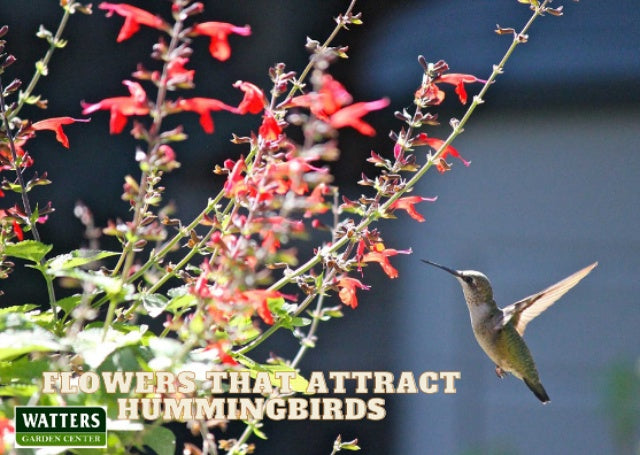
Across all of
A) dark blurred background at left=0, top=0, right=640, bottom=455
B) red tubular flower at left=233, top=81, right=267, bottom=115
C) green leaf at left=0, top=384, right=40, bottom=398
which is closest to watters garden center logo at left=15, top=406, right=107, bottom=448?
green leaf at left=0, top=384, right=40, bottom=398

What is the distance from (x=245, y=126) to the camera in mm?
3645

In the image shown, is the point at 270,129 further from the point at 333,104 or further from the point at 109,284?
the point at 109,284

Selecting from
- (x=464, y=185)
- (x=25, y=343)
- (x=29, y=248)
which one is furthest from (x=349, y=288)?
(x=464, y=185)

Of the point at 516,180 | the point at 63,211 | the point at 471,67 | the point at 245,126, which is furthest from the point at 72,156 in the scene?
the point at 516,180

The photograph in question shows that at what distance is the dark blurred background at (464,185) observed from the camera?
3609 millimetres

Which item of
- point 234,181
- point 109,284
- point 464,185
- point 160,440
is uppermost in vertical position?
point 464,185

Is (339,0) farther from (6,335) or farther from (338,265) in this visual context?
(6,335)

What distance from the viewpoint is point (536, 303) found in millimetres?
1598

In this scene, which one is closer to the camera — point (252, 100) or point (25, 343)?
point (25, 343)

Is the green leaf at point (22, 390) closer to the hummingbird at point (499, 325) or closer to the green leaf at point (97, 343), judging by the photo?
the green leaf at point (97, 343)

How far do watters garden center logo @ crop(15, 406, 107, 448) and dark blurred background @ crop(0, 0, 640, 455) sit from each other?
265 centimetres

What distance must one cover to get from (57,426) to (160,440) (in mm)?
95

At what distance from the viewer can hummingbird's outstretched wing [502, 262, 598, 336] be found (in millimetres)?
1466

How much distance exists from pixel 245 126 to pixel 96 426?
2798mm
